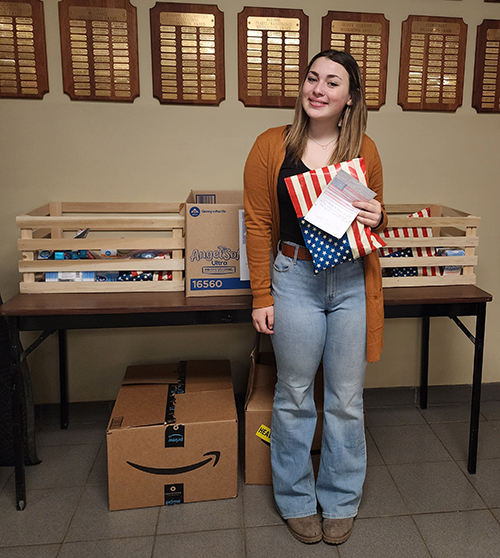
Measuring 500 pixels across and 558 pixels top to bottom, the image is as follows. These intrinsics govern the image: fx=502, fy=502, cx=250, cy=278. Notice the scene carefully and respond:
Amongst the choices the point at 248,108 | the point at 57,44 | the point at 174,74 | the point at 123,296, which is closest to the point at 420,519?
the point at 123,296

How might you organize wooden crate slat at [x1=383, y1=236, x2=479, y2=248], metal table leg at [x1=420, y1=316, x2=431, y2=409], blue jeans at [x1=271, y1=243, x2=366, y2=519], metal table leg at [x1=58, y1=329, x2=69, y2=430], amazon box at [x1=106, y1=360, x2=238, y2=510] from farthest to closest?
metal table leg at [x1=420, y1=316, x2=431, y2=409] < metal table leg at [x1=58, y1=329, x2=69, y2=430] < wooden crate slat at [x1=383, y1=236, x2=479, y2=248] < amazon box at [x1=106, y1=360, x2=238, y2=510] < blue jeans at [x1=271, y1=243, x2=366, y2=519]

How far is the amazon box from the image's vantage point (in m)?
1.94

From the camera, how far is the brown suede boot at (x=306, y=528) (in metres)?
1.80

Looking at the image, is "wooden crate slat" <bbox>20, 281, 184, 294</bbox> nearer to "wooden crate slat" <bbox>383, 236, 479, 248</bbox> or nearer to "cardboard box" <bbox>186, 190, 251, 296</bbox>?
"cardboard box" <bbox>186, 190, 251, 296</bbox>

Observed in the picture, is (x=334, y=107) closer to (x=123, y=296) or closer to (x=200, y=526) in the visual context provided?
(x=123, y=296)

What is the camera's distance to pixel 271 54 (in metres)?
2.38

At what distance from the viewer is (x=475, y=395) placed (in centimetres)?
214

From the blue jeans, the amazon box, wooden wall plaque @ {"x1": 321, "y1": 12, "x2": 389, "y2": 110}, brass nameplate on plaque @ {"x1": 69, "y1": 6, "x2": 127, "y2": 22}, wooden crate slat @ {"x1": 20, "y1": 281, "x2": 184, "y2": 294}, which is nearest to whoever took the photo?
the blue jeans

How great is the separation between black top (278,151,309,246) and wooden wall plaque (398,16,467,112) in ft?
3.89

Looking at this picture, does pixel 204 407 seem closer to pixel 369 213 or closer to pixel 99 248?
pixel 99 248

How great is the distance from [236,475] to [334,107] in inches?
57.2

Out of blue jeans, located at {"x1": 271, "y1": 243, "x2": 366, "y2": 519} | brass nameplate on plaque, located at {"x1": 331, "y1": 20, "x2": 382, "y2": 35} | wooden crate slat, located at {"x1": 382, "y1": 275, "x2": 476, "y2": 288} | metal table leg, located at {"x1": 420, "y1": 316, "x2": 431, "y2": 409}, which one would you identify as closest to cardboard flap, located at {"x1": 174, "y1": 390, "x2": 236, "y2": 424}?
blue jeans, located at {"x1": 271, "y1": 243, "x2": 366, "y2": 519}

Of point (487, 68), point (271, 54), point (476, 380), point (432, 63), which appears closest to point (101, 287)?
point (271, 54)

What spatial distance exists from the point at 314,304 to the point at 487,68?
1.71m
